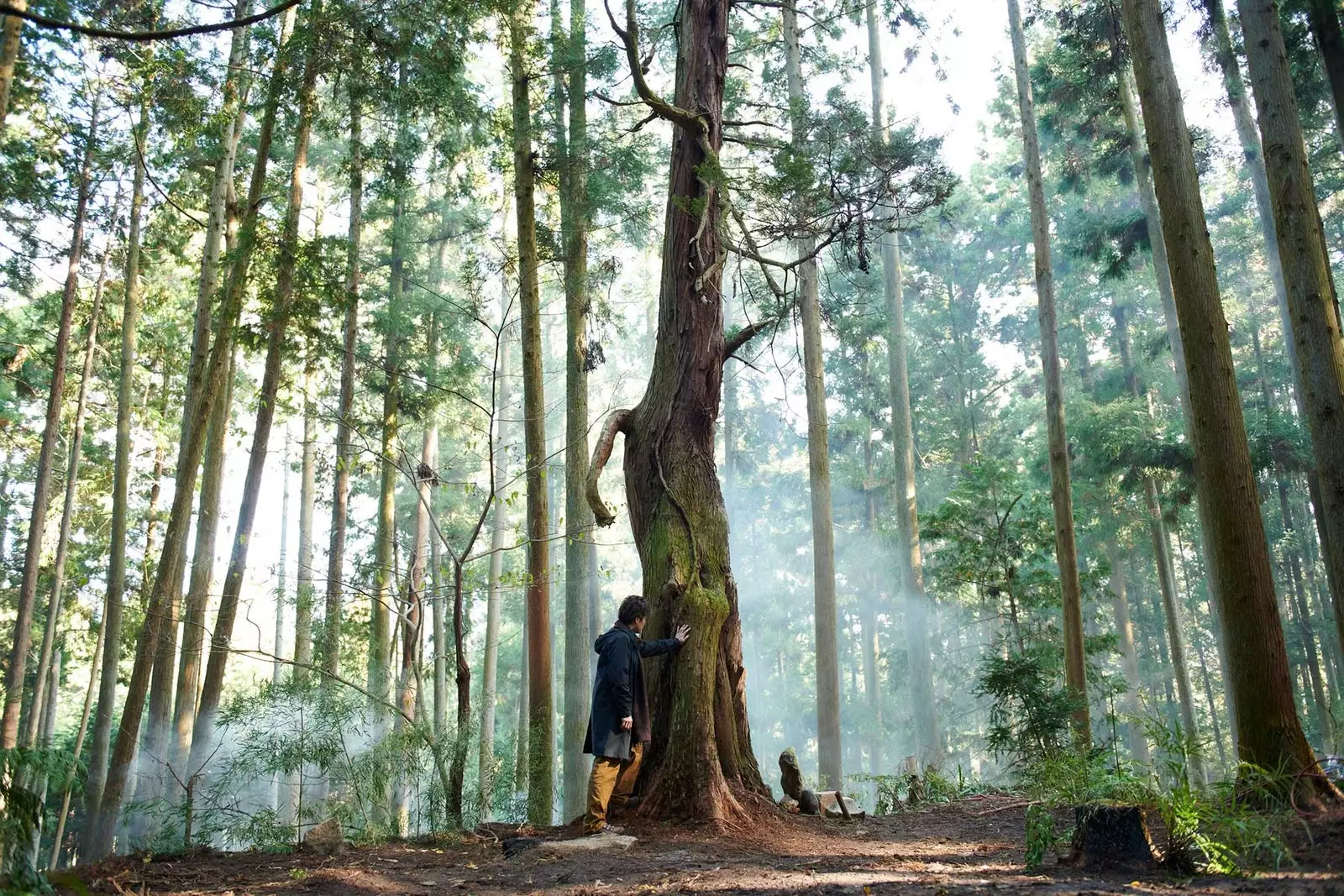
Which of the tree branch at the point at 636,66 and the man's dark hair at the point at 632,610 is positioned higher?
the tree branch at the point at 636,66

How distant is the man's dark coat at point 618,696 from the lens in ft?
19.5

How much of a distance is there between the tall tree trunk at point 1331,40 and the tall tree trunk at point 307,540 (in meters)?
9.04

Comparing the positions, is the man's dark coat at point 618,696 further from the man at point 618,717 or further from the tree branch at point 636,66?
the tree branch at point 636,66

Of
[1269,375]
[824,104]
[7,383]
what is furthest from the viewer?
[1269,375]

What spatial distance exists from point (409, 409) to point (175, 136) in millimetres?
5627

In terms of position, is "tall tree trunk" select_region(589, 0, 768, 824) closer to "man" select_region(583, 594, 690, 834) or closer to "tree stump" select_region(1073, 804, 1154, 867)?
"man" select_region(583, 594, 690, 834)

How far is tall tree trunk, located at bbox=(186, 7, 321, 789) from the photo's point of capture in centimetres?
1012

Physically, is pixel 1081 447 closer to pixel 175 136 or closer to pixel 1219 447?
pixel 1219 447

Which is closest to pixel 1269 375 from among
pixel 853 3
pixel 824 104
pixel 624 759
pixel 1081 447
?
pixel 1081 447

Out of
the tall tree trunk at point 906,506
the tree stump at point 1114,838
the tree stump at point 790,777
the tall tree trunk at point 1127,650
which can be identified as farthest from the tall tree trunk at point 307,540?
the tall tree trunk at point 1127,650

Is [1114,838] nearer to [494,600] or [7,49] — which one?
[7,49]

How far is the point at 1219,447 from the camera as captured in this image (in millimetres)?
5773

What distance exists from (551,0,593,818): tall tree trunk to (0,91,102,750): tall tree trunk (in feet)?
22.8

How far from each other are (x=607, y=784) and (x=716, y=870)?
1459 mm
